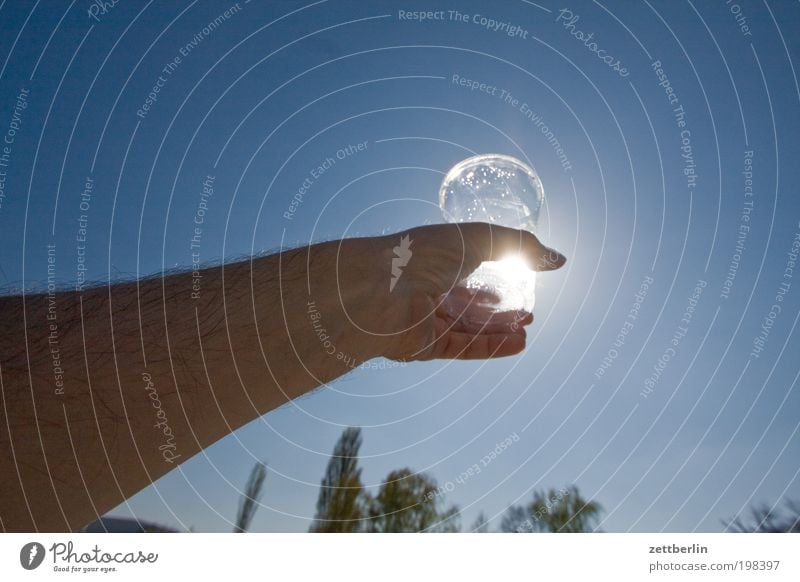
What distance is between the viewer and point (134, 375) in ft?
7.09

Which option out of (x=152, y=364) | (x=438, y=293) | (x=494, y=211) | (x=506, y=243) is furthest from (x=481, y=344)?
(x=152, y=364)

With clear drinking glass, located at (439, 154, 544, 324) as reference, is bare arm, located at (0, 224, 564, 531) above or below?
below

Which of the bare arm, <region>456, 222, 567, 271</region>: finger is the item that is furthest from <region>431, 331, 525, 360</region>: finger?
the bare arm

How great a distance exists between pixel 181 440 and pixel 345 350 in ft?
3.04

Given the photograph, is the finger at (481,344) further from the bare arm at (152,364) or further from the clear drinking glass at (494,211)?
the bare arm at (152,364)

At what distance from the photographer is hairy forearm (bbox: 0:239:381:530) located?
2.01 meters

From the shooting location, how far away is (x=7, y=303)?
6.93ft

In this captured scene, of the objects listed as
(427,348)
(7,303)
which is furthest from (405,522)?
(7,303)

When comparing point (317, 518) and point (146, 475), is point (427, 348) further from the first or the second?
point (146, 475)

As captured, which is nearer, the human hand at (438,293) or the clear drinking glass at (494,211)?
the human hand at (438,293)

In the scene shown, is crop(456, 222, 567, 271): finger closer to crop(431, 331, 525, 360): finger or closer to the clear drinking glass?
the clear drinking glass

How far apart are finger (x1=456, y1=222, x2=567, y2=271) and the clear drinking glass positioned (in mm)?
116

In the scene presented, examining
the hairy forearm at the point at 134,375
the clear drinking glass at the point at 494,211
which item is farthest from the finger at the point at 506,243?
the hairy forearm at the point at 134,375

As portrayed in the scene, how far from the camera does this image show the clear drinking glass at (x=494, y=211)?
3576mm
